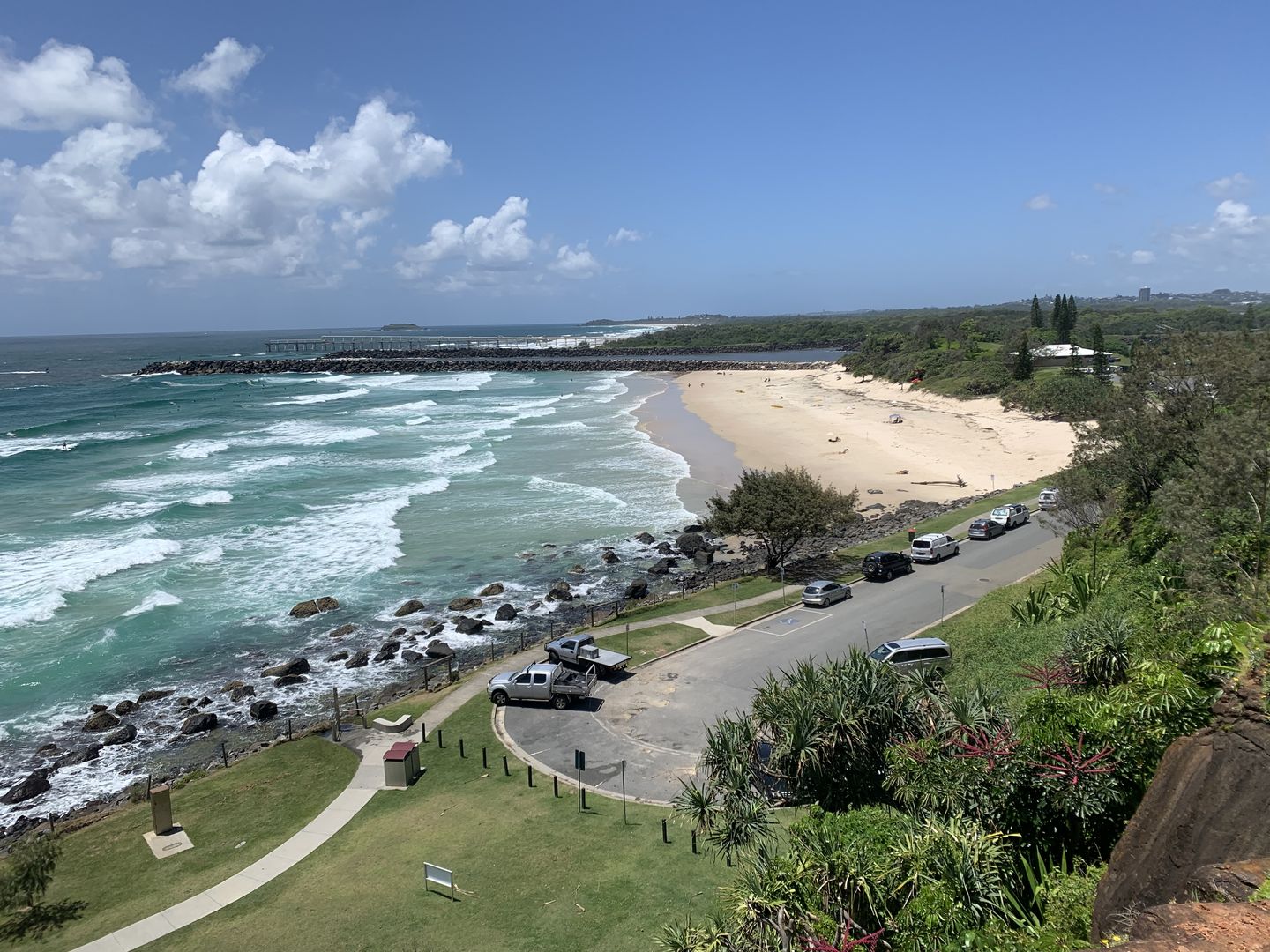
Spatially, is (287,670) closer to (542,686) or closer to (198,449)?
(542,686)

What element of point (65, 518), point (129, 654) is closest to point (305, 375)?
point (65, 518)

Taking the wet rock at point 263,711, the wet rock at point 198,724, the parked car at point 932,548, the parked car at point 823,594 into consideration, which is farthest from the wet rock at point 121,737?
the parked car at point 932,548

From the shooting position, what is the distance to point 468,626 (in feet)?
106

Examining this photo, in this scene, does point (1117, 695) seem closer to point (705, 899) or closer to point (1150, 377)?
point (705, 899)

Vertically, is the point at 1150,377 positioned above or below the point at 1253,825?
above

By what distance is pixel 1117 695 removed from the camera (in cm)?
1170

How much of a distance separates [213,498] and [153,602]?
18.4 meters

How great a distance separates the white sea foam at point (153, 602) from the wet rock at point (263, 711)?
1216 centimetres

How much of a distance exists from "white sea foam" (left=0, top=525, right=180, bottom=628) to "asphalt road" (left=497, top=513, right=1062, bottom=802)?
25381 mm

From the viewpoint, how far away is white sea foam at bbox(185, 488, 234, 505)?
5142cm

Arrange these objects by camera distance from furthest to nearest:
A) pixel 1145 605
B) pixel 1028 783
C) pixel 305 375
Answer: pixel 305 375, pixel 1145 605, pixel 1028 783

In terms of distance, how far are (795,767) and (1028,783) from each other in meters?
4.31

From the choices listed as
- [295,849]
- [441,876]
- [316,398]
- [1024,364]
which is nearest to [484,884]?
[441,876]

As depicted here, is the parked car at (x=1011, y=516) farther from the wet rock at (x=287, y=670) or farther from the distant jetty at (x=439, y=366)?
the distant jetty at (x=439, y=366)
